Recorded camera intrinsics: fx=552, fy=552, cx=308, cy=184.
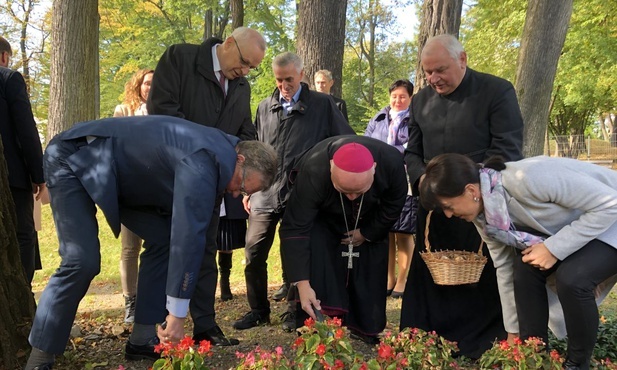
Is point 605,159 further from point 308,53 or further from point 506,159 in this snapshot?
point 506,159

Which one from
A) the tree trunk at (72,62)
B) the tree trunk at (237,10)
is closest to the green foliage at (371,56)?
the tree trunk at (237,10)

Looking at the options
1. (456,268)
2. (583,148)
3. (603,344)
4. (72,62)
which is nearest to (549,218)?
(456,268)

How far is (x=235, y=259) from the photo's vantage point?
7.55m

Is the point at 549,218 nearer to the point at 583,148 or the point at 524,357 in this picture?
the point at 524,357

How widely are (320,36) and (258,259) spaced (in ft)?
11.2

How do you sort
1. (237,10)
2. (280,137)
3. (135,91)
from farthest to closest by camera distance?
(237,10) < (135,91) < (280,137)

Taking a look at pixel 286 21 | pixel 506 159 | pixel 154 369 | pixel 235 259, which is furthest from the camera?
pixel 286 21

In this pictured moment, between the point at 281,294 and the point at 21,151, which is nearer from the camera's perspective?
the point at 21,151

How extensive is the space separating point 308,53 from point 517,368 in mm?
4856

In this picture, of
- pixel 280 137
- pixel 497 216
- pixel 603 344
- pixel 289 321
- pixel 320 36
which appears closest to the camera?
pixel 497 216

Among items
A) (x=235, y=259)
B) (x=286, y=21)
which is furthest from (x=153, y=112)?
(x=286, y=21)

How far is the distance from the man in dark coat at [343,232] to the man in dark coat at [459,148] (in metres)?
0.25

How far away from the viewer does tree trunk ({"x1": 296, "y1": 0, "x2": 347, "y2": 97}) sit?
6.63 metres

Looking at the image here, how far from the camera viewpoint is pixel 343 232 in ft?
12.9
